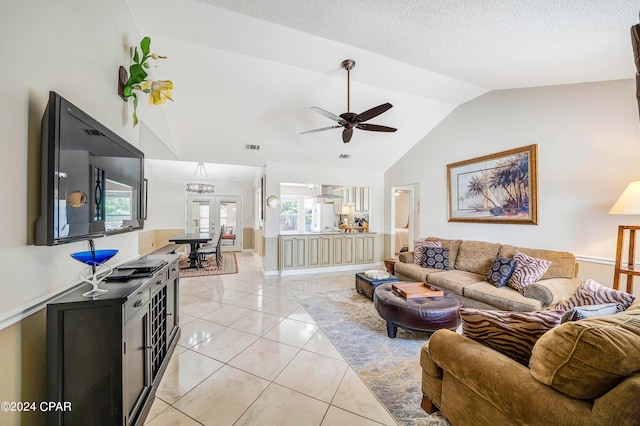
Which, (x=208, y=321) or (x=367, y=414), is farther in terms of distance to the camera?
(x=208, y=321)

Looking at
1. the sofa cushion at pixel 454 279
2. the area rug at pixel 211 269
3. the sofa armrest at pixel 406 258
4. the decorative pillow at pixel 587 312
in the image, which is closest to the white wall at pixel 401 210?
the sofa armrest at pixel 406 258

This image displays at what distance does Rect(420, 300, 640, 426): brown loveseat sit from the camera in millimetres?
874

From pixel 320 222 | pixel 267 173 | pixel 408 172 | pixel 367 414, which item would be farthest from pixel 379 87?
pixel 320 222

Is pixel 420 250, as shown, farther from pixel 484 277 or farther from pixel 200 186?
pixel 200 186

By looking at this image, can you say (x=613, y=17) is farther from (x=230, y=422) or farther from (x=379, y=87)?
(x=230, y=422)

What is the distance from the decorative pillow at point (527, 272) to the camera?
112 inches

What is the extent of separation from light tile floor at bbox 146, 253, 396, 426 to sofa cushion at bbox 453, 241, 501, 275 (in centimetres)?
258

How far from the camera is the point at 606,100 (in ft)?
8.86

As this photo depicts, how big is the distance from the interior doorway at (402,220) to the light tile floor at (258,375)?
3.62m

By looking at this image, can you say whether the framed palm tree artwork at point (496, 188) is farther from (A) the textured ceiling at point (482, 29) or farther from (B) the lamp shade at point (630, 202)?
(A) the textured ceiling at point (482, 29)

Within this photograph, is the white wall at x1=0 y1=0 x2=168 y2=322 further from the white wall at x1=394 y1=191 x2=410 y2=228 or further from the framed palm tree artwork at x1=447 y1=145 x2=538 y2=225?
the white wall at x1=394 y1=191 x2=410 y2=228

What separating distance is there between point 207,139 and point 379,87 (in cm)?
313

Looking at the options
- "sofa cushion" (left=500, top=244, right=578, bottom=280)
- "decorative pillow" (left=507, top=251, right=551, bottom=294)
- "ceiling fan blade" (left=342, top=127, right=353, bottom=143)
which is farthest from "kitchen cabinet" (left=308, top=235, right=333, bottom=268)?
"sofa cushion" (left=500, top=244, right=578, bottom=280)

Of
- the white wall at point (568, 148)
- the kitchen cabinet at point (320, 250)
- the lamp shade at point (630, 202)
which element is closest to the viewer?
the lamp shade at point (630, 202)
